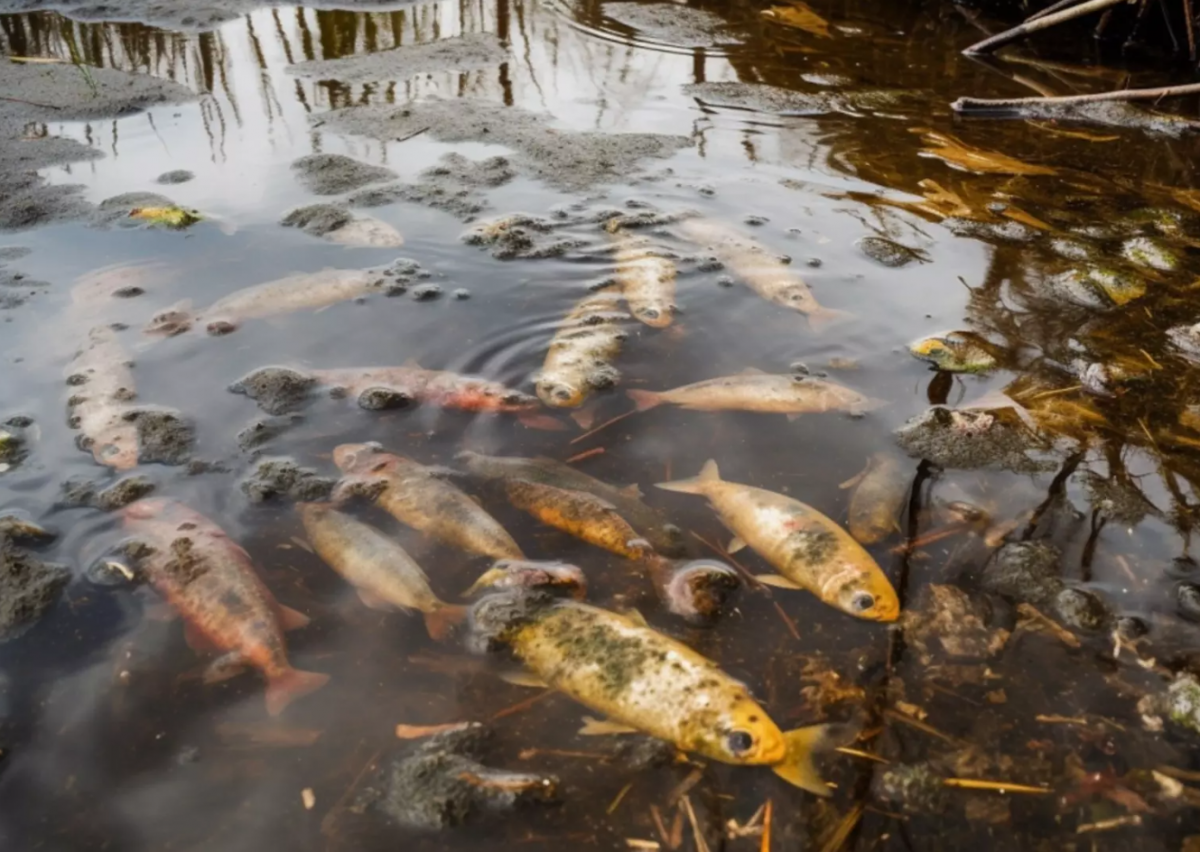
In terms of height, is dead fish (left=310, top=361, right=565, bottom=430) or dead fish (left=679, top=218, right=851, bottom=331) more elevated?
dead fish (left=679, top=218, right=851, bottom=331)

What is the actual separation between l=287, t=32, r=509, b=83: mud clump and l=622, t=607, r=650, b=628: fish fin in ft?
23.0

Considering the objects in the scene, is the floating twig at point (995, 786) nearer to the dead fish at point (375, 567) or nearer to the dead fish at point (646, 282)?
the dead fish at point (375, 567)

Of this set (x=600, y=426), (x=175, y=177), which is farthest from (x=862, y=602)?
(x=175, y=177)

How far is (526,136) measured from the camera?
7129 mm

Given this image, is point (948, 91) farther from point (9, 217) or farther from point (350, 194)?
point (9, 217)

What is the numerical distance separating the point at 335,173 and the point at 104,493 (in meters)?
3.59

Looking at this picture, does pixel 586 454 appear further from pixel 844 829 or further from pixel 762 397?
pixel 844 829

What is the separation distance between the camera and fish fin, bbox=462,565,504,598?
10.4 feet

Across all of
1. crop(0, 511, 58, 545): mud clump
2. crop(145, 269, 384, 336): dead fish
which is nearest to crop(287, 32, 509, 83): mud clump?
crop(145, 269, 384, 336): dead fish

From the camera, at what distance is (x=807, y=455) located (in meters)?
3.85

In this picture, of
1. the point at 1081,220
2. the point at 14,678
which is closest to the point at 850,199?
the point at 1081,220

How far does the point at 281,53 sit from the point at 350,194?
387 centimetres

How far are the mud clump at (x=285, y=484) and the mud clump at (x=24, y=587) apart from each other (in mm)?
738

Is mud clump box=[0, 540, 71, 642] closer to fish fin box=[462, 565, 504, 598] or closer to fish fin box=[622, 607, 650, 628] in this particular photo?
fish fin box=[462, 565, 504, 598]
